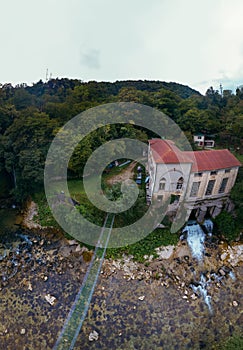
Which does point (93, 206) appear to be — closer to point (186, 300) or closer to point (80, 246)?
point (80, 246)

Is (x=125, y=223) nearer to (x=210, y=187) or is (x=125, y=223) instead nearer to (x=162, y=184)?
(x=162, y=184)

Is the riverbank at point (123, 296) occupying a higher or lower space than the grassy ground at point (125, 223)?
lower

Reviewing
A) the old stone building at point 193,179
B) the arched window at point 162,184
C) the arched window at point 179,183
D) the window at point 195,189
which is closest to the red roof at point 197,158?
the old stone building at point 193,179

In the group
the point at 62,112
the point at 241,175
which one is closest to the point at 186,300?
the point at 241,175

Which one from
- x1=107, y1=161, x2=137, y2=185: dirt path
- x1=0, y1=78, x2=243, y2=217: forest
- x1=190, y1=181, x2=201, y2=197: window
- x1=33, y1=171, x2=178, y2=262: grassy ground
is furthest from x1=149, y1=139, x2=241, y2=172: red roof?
x1=33, y1=171, x2=178, y2=262: grassy ground

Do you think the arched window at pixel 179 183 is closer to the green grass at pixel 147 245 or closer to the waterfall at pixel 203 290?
the green grass at pixel 147 245

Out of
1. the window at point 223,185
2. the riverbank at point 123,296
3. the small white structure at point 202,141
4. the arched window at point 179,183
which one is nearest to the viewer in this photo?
the riverbank at point 123,296
